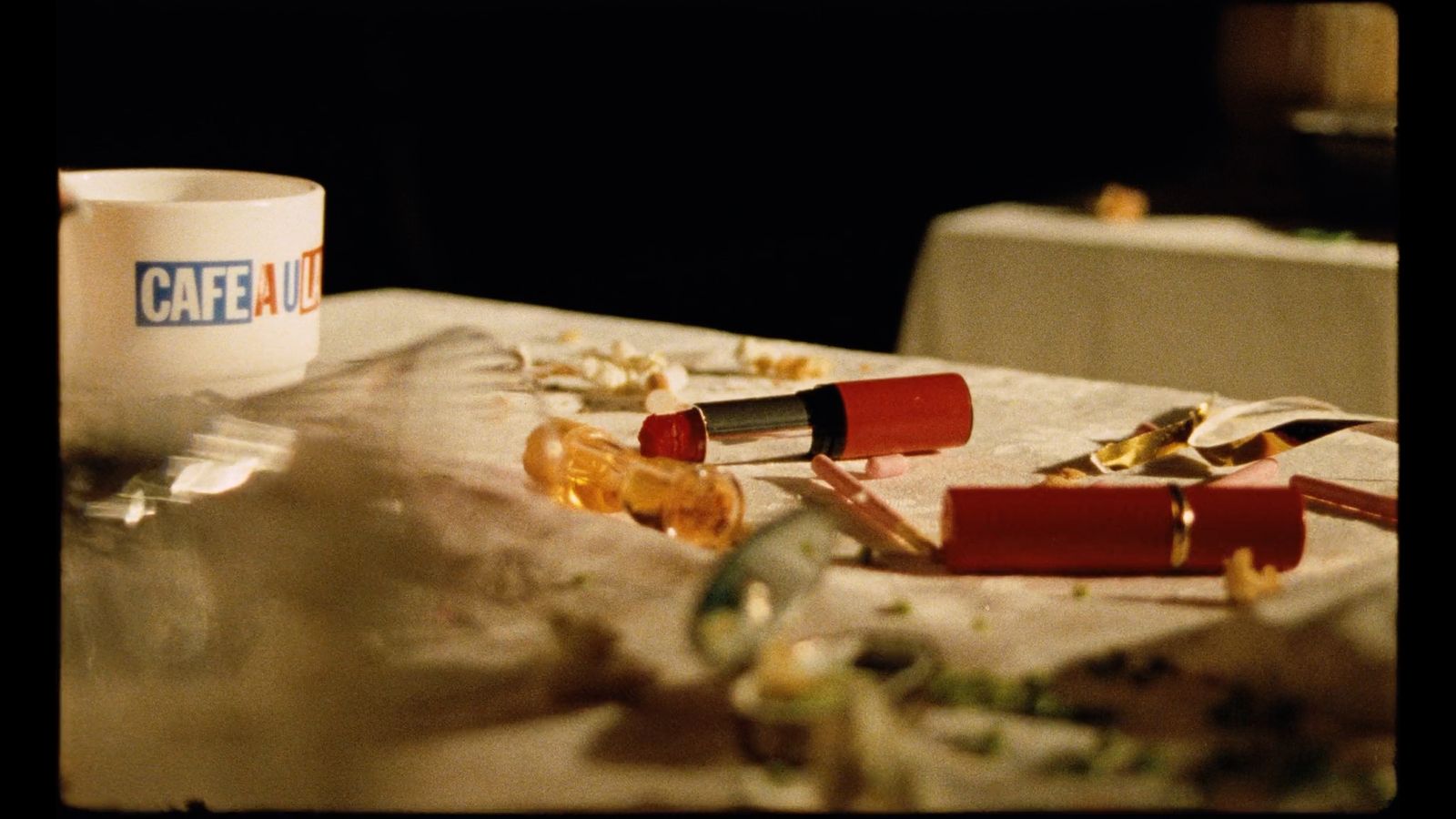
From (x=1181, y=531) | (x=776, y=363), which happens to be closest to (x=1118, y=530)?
(x=1181, y=531)

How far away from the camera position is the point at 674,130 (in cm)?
212

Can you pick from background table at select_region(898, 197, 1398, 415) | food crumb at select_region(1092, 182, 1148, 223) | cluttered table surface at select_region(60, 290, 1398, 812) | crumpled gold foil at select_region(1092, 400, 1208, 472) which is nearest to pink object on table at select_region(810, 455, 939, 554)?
cluttered table surface at select_region(60, 290, 1398, 812)

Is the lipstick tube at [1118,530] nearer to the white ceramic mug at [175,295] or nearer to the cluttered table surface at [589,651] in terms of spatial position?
the cluttered table surface at [589,651]

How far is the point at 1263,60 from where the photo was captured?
161 centimetres

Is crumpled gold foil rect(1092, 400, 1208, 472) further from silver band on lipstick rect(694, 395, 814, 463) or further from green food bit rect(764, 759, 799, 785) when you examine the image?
green food bit rect(764, 759, 799, 785)

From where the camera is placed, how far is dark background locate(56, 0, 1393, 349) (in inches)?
60.6

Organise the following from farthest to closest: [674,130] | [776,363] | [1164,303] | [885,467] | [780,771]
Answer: [674,130] → [1164,303] → [776,363] → [885,467] → [780,771]

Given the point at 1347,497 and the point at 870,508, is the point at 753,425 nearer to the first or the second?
the point at 870,508

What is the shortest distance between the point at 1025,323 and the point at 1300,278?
0.26 meters

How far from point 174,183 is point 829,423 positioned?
1.00 ft

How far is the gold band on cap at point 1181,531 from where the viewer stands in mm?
446

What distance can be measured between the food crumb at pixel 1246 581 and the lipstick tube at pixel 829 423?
0.17m

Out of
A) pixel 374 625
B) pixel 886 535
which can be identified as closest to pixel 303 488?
pixel 374 625

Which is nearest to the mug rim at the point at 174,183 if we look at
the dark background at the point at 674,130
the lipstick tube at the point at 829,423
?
the lipstick tube at the point at 829,423
